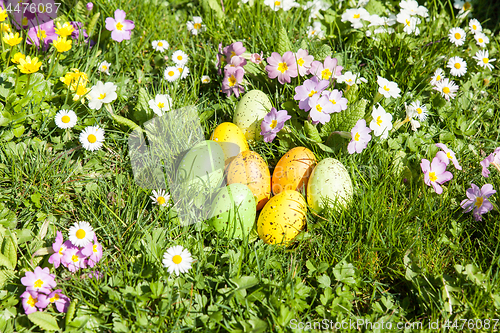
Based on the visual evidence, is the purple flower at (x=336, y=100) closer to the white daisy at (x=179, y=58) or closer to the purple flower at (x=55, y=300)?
the white daisy at (x=179, y=58)

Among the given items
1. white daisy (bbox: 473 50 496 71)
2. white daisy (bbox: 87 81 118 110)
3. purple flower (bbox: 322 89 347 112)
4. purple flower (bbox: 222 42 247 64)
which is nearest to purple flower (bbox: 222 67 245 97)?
purple flower (bbox: 222 42 247 64)

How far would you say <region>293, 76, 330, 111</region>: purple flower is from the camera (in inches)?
87.4

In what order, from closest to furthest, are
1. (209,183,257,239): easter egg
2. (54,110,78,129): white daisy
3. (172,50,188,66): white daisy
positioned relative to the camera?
(209,183,257,239): easter egg
(54,110,78,129): white daisy
(172,50,188,66): white daisy

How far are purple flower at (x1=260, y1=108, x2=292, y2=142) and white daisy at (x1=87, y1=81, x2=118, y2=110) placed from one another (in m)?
0.96

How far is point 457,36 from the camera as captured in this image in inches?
110

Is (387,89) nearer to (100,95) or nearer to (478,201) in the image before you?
(478,201)

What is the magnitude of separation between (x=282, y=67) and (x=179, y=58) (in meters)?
0.81

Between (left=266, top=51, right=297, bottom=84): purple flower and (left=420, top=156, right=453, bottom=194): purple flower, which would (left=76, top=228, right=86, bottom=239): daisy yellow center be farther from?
(left=420, top=156, right=453, bottom=194): purple flower

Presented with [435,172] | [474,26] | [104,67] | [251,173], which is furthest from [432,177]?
[104,67]

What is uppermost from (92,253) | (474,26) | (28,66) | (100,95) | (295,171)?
(474,26)

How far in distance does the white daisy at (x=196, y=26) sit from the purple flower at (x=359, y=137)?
1620 millimetres

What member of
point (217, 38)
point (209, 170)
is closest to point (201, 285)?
point (209, 170)

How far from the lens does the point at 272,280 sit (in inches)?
71.4

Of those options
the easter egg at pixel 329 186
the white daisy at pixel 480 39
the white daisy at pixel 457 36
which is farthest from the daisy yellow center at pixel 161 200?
the white daisy at pixel 480 39
